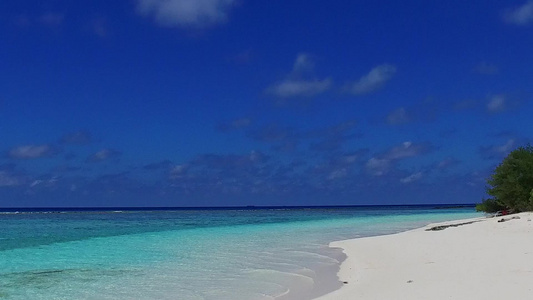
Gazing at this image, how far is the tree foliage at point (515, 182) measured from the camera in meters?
31.9

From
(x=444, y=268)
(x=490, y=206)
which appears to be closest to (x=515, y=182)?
(x=490, y=206)

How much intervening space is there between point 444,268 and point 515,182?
23472 millimetres

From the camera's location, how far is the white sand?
9.05 m

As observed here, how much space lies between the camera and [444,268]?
11.8m

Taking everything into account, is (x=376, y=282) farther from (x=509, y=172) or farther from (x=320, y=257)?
(x=509, y=172)

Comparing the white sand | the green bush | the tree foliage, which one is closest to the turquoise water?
the white sand

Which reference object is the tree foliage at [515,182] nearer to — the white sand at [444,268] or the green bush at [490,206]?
the green bush at [490,206]

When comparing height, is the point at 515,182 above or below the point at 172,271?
above

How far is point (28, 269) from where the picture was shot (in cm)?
1599

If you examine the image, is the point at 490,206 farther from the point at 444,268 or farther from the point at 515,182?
the point at 444,268

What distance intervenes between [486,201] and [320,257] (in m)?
25.3

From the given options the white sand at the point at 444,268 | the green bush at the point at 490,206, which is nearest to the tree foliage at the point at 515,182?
the green bush at the point at 490,206

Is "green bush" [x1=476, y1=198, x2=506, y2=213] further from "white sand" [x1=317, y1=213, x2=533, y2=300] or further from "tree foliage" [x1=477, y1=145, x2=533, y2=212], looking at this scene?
"white sand" [x1=317, y1=213, x2=533, y2=300]

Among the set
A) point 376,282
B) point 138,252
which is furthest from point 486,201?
point 376,282
